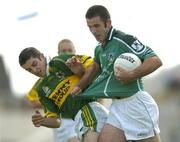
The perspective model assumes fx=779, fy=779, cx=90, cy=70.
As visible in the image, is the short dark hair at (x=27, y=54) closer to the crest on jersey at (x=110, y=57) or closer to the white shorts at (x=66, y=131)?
the crest on jersey at (x=110, y=57)

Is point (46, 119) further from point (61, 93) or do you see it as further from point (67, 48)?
point (67, 48)

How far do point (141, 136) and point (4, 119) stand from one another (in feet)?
50.6

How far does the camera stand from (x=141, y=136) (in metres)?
7.88

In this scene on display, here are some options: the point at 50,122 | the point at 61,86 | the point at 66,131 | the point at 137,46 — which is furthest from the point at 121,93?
the point at 66,131

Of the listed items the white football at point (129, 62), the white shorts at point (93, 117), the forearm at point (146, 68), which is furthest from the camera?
the white shorts at point (93, 117)

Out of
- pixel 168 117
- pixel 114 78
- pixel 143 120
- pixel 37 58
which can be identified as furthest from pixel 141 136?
pixel 168 117

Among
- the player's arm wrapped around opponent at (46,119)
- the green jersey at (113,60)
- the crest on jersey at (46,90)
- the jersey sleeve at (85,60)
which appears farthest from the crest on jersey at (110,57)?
the player's arm wrapped around opponent at (46,119)

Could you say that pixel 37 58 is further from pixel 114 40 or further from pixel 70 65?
pixel 114 40

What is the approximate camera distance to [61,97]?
870cm

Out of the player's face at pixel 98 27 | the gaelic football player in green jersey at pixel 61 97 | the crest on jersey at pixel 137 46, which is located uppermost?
the player's face at pixel 98 27

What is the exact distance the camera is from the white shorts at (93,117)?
8406 millimetres

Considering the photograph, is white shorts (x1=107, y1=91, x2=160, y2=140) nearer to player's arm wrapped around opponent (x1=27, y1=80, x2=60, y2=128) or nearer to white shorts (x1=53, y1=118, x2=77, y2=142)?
player's arm wrapped around opponent (x1=27, y1=80, x2=60, y2=128)

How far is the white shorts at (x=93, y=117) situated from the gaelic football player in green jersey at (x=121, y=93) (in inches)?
15.9

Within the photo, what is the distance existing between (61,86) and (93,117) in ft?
1.78
